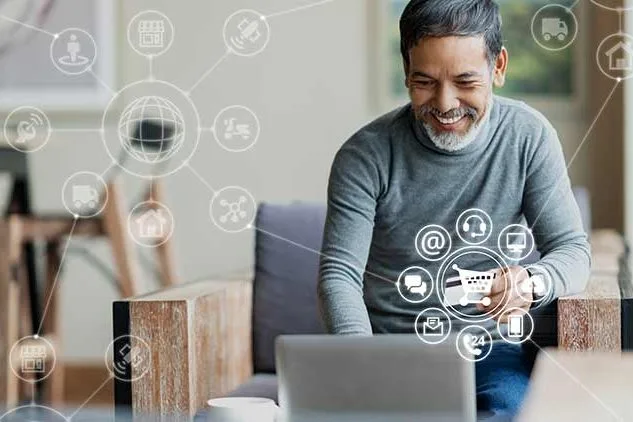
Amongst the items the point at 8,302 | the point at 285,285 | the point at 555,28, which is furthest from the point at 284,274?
the point at 555,28

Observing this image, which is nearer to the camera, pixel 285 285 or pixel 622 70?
pixel 622 70

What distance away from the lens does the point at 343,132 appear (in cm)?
105

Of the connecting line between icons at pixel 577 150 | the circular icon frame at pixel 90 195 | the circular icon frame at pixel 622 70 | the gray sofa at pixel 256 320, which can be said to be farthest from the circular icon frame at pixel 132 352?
the circular icon frame at pixel 622 70

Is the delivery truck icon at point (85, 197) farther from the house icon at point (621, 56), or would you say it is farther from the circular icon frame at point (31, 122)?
the house icon at point (621, 56)

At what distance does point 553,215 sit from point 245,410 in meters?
0.28

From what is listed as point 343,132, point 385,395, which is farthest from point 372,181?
point 385,395

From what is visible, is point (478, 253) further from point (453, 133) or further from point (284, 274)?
point (284, 274)

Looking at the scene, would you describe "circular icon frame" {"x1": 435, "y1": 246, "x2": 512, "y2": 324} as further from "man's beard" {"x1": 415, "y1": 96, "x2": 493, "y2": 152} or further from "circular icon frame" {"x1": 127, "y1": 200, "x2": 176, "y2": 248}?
"circular icon frame" {"x1": 127, "y1": 200, "x2": 176, "y2": 248}

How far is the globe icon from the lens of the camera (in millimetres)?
1064

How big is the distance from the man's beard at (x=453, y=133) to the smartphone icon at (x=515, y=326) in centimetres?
13

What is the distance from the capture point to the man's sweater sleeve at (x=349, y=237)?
101cm

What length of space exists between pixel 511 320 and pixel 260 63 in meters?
0.29

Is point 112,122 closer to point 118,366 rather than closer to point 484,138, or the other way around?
point 118,366

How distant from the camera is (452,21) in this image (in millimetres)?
976
